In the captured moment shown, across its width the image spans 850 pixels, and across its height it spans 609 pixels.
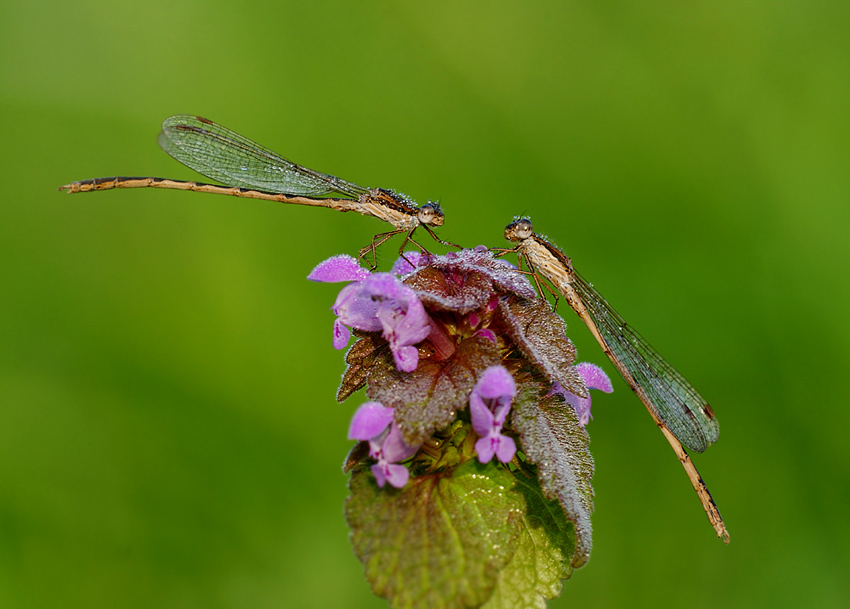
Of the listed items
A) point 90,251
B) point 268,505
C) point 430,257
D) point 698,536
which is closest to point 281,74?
point 90,251

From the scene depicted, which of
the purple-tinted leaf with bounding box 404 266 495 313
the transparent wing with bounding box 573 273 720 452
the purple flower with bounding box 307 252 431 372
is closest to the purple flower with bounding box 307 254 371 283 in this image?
the purple flower with bounding box 307 252 431 372

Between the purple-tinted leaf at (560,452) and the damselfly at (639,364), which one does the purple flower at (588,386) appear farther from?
the damselfly at (639,364)

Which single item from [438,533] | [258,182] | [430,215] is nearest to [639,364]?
[430,215]

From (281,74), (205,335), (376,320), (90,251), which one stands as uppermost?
(281,74)

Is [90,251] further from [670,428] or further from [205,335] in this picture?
[670,428]

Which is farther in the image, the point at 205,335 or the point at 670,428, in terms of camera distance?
the point at 205,335

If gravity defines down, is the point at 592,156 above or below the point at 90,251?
below

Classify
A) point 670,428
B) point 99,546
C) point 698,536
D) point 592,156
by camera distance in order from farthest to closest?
point 592,156, point 698,536, point 99,546, point 670,428

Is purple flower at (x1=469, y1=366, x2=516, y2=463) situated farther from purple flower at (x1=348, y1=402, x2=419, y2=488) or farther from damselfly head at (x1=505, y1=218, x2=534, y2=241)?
damselfly head at (x1=505, y1=218, x2=534, y2=241)
